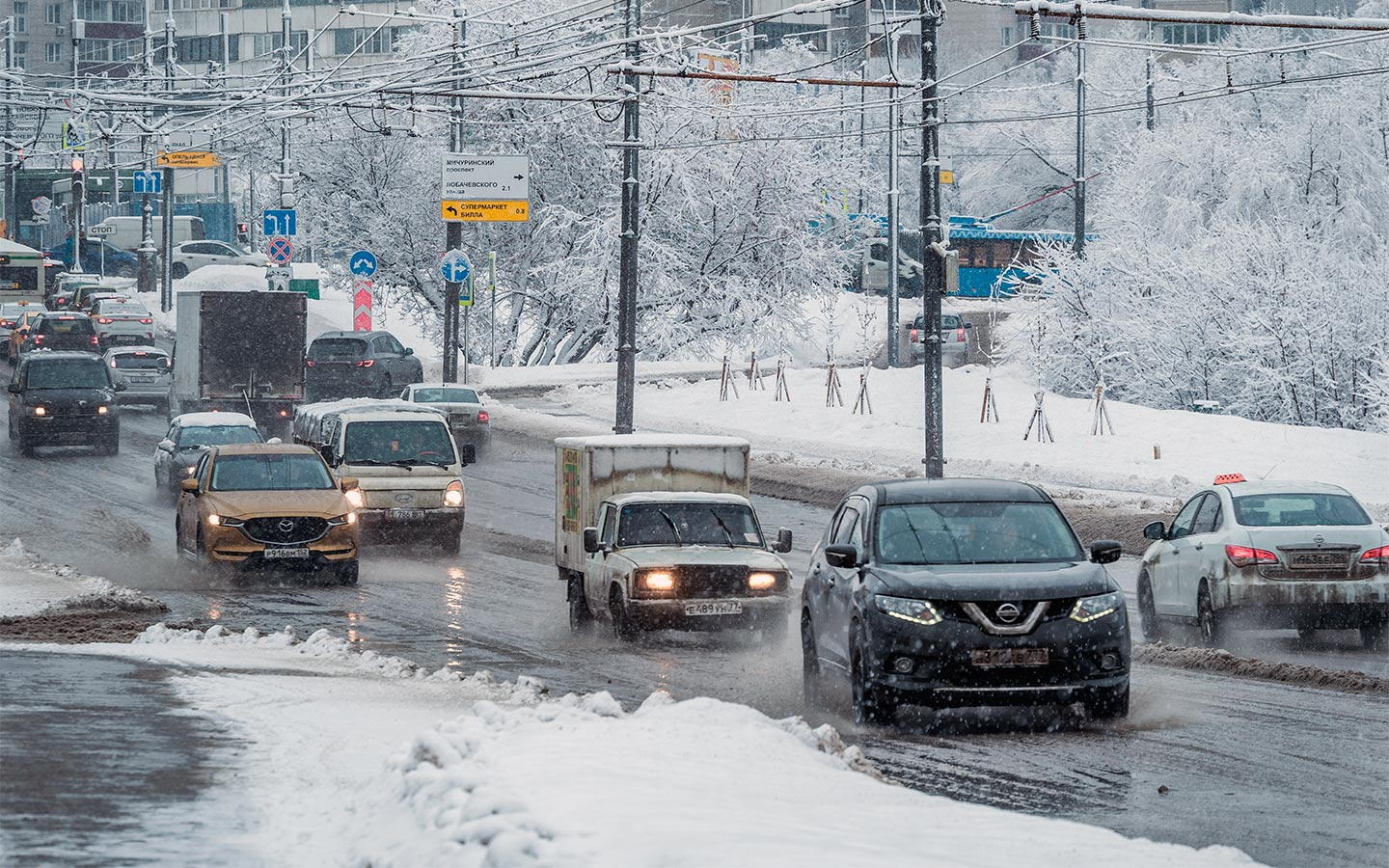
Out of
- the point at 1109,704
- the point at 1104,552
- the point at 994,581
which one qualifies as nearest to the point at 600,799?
the point at 994,581

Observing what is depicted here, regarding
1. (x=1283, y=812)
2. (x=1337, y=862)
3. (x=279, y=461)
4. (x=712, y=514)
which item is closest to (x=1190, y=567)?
(x=712, y=514)

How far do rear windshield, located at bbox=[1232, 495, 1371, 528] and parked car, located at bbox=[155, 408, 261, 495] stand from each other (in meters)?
17.9

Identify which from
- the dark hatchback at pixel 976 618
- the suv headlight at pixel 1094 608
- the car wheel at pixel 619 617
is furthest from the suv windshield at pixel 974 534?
the car wheel at pixel 619 617

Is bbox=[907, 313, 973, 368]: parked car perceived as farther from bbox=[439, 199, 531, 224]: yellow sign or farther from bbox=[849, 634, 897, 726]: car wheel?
bbox=[849, 634, 897, 726]: car wheel

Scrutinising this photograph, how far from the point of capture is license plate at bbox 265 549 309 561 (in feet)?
Answer: 72.5

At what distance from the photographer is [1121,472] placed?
32688mm

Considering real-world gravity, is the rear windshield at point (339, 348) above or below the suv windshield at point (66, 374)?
above

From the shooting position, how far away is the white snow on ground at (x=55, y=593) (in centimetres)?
1902

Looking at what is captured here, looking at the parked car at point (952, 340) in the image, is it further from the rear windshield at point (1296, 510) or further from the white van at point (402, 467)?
the rear windshield at point (1296, 510)

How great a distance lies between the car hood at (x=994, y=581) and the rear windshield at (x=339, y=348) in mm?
36559

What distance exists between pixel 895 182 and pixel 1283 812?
45.8 metres

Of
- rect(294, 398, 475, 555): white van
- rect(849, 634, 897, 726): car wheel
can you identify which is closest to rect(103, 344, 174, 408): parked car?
rect(294, 398, 475, 555): white van

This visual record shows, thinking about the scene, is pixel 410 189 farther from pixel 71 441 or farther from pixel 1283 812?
pixel 1283 812

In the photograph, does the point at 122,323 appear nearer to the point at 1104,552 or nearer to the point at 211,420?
the point at 211,420
